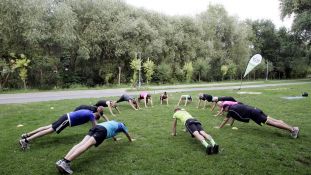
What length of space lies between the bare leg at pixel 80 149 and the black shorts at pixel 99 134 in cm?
10

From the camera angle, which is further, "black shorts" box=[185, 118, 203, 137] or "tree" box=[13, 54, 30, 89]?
"tree" box=[13, 54, 30, 89]

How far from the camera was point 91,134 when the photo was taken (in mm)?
6199

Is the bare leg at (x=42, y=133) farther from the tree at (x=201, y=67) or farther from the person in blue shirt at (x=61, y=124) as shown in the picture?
the tree at (x=201, y=67)

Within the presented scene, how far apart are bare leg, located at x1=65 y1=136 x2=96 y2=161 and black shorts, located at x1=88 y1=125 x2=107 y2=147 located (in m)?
0.10

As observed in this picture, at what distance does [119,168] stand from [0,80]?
26446 millimetres

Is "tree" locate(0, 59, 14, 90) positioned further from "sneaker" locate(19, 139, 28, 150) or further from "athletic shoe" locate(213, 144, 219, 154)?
"athletic shoe" locate(213, 144, 219, 154)

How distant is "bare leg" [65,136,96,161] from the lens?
225 inches

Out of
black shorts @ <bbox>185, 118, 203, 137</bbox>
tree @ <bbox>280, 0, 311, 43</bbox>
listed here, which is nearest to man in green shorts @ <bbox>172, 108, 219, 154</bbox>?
black shorts @ <bbox>185, 118, 203, 137</bbox>

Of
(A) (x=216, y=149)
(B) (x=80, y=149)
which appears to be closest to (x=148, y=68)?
(A) (x=216, y=149)

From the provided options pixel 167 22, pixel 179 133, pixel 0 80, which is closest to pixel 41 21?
pixel 0 80

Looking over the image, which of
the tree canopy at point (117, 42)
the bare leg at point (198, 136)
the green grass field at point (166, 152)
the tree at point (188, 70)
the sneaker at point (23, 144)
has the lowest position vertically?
the green grass field at point (166, 152)

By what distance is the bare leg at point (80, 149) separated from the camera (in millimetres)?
5723

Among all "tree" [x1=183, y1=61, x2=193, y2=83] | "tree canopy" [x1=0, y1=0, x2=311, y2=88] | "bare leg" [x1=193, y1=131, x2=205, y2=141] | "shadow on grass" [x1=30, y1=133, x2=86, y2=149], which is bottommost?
"shadow on grass" [x1=30, y1=133, x2=86, y2=149]

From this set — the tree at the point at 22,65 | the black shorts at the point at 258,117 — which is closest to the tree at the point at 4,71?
the tree at the point at 22,65
